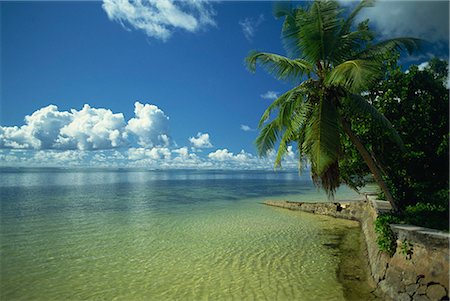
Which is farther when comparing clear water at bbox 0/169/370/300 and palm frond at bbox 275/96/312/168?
palm frond at bbox 275/96/312/168

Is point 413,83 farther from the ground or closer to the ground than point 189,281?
farther from the ground

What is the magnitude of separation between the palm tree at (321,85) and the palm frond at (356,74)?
0.09 meters

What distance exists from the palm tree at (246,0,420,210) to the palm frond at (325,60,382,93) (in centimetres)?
9

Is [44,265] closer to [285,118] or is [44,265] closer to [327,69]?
[285,118]

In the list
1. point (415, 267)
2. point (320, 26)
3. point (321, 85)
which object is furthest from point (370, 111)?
point (415, 267)

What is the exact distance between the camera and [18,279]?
373 inches

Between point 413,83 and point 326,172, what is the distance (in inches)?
232

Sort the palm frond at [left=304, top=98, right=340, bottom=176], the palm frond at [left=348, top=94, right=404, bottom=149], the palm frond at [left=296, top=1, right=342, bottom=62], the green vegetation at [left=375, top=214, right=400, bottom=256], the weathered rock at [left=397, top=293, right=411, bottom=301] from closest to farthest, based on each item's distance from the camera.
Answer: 1. the weathered rock at [left=397, top=293, right=411, bottom=301]
2. the green vegetation at [left=375, top=214, right=400, bottom=256]
3. the palm frond at [left=304, top=98, right=340, bottom=176]
4. the palm frond at [left=348, top=94, right=404, bottom=149]
5. the palm frond at [left=296, top=1, right=342, bottom=62]

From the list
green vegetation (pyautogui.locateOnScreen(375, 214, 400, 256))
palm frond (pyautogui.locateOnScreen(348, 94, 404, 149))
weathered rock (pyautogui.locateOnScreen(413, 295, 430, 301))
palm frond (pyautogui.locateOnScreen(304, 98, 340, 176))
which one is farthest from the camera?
palm frond (pyautogui.locateOnScreen(348, 94, 404, 149))

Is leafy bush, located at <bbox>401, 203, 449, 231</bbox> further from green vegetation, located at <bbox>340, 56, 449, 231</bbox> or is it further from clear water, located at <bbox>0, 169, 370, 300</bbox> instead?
clear water, located at <bbox>0, 169, 370, 300</bbox>

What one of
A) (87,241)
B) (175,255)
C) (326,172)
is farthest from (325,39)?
(87,241)

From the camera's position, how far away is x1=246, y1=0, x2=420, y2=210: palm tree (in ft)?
26.6

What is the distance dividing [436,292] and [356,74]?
5672 mm

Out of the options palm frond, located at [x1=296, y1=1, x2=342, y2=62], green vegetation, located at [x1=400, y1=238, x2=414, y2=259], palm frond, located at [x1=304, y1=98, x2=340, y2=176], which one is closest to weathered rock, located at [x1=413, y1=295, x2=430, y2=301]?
green vegetation, located at [x1=400, y1=238, x2=414, y2=259]
